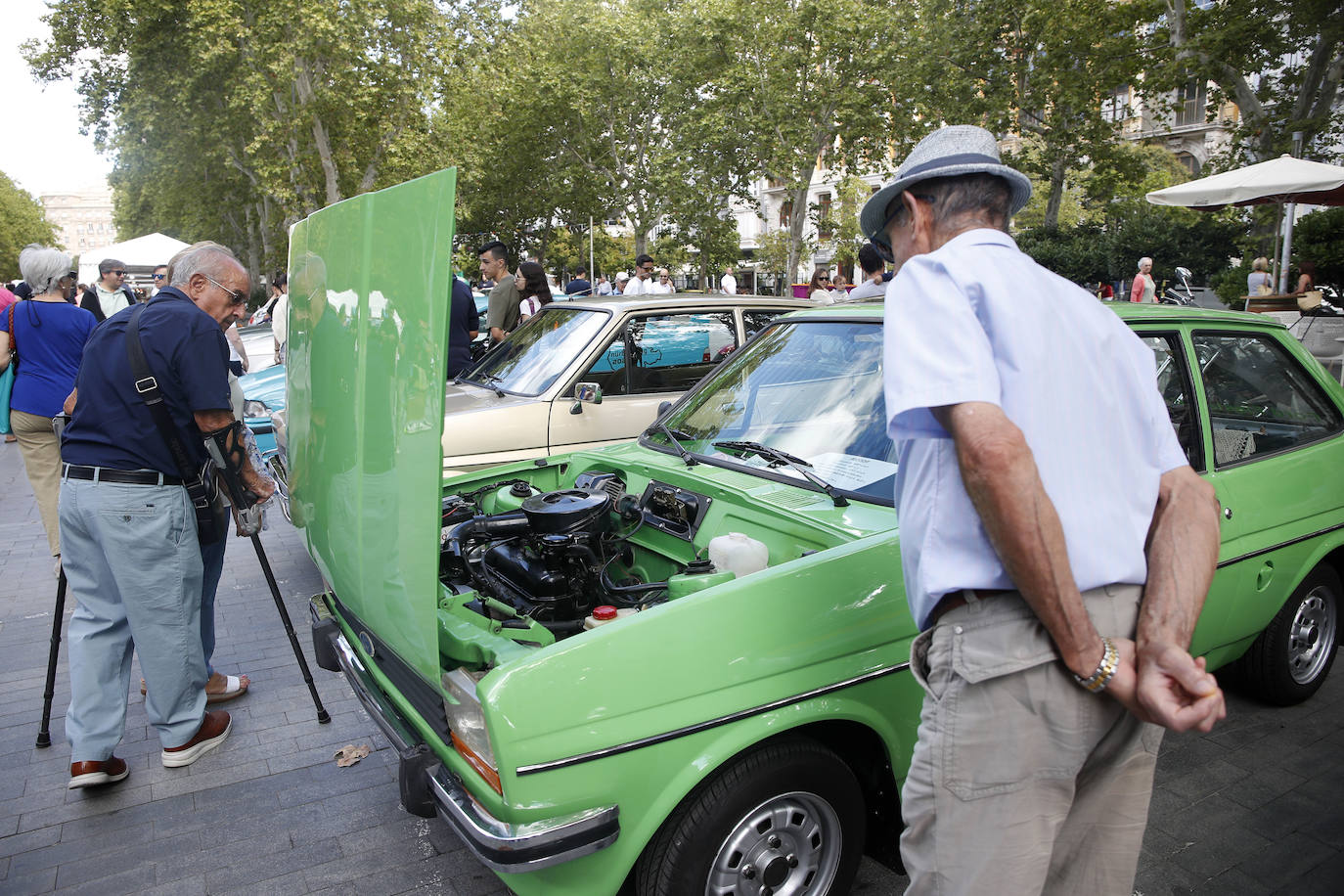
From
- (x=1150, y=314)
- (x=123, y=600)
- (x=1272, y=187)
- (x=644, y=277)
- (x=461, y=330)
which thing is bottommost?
(x=123, y=600)

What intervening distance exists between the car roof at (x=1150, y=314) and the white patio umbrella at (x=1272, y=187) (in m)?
8.96

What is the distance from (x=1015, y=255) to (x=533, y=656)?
1341mm

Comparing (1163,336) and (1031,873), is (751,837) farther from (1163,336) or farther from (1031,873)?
(1163,336)

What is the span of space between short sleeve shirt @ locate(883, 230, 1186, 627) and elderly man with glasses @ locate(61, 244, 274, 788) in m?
2.80

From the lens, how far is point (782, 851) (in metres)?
Result: 2.35

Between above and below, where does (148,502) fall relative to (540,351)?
below

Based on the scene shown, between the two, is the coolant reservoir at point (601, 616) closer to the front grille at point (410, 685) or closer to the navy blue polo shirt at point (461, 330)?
Result: the front grille at point (410, 685)

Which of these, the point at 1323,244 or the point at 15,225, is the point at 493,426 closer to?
the point at 1323,244

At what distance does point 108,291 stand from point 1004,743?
1075cm

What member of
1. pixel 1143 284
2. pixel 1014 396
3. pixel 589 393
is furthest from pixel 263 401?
pixel 1143 284

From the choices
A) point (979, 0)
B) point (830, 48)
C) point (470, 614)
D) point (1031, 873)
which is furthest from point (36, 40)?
point (1031, 873)

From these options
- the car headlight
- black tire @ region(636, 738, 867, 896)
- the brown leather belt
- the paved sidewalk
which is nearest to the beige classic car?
the paved sidewalk

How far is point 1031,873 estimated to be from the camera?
1578 millimetres

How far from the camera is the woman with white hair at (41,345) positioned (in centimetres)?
542
